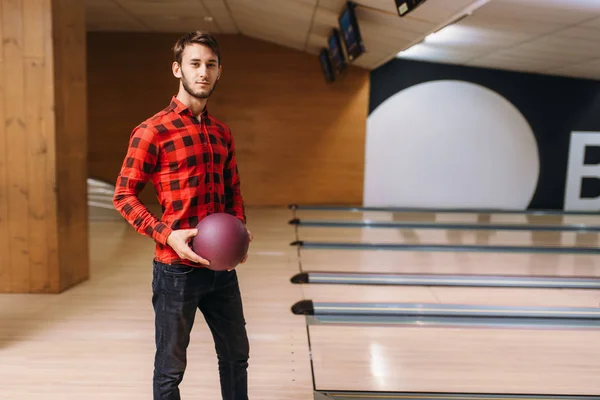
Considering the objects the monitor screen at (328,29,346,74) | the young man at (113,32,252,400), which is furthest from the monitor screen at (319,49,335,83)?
the young man at (113,32,252,400)

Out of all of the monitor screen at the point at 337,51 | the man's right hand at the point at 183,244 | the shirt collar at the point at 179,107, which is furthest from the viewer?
the monitor screen at the point at 337,51

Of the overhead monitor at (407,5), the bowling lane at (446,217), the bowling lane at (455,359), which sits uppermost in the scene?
the overhead monitor at (407,5)

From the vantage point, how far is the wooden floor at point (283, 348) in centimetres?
231

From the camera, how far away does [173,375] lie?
1.56 meters

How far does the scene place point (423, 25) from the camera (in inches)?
167

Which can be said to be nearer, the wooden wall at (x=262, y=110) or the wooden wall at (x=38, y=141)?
the wooden wall at (x=38, y=141)

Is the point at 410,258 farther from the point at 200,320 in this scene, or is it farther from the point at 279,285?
the point at 200,320

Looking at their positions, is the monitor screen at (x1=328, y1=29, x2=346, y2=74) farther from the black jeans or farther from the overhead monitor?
the black jeans

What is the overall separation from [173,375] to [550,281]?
349cm

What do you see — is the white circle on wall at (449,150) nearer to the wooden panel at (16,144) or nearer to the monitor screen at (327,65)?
the monitor screen at (327,65)

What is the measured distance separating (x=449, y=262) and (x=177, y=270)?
11.8 ft

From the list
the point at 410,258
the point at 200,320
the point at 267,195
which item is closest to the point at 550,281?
the point at 410,258

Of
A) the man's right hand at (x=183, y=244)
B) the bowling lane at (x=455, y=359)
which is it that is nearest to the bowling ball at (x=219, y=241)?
the man's right hand at (x=183, y=244)

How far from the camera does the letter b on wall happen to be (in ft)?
24.9
